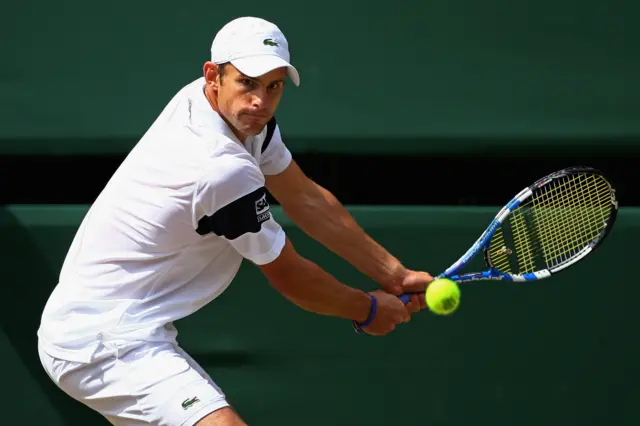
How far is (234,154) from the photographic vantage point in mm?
2662

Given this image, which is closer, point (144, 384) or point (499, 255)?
point (144, 384)

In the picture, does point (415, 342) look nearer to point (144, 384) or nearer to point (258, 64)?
point (144, 384)

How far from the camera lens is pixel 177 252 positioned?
9.07 ft

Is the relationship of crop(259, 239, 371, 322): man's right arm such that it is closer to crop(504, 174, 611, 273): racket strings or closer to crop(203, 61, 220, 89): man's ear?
crop(203, 61, 220, 89): man's ear

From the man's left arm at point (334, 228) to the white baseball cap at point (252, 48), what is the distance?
57cm

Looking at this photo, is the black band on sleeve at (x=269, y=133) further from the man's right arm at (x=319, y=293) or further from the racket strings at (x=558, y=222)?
the racket strings at (x=558, y=222)

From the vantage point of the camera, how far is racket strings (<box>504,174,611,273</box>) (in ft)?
11.5

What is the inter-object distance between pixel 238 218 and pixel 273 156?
1.80 feet

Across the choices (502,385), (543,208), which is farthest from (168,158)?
(502,385)

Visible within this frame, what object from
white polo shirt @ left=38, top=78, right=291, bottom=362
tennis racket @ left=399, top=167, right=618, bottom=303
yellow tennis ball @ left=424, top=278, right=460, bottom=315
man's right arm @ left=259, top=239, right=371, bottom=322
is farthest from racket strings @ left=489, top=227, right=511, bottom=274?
white polo shirt @ left=38, top=78, right=291, bottom=362

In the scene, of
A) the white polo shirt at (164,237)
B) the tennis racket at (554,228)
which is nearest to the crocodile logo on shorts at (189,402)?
the white polo shirt at (164,237)

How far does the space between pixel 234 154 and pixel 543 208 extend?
4.36 feet

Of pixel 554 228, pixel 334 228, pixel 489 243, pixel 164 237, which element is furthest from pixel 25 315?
pixel 554 228

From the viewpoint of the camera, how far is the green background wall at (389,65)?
12.1 feet
